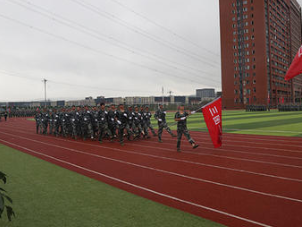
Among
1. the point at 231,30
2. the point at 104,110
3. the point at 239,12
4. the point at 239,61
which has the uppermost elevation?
the point at 239,12

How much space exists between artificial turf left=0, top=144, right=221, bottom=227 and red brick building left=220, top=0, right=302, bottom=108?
226 feet

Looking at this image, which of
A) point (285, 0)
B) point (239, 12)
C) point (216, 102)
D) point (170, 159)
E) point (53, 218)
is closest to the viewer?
point (53, 218)

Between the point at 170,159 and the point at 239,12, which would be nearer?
the point at 170,159

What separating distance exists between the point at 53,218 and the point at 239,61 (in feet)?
256

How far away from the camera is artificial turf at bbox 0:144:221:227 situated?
3.78 m

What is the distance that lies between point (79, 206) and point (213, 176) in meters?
3.40

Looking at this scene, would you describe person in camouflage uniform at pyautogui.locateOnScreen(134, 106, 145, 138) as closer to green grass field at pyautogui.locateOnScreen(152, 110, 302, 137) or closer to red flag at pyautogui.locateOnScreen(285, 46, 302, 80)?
green grass field at pyautogui.locateOnScreen(152, 110, 302, 137)

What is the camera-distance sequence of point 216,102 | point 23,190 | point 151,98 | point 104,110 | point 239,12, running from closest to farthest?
point 23,190 < point 216,102 < point 104,110 < point 239,12 < point 151,98

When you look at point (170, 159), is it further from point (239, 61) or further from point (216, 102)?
point (239, 61)

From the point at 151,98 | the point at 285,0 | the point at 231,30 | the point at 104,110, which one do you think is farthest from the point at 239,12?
the point at 104,110

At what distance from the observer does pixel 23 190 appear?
5324 millimetres

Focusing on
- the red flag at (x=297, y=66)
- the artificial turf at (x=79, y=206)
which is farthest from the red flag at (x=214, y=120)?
the artificial turf at (x=79, y=206)

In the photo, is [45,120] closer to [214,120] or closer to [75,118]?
[75,118]

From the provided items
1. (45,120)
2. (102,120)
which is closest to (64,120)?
(45,120)
